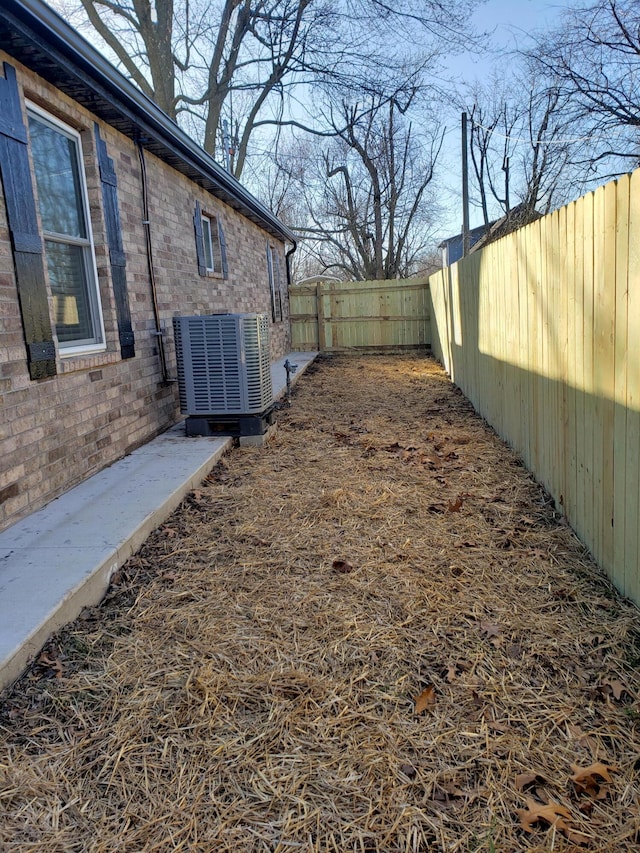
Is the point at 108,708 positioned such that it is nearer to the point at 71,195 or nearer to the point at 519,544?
the point at 519,544

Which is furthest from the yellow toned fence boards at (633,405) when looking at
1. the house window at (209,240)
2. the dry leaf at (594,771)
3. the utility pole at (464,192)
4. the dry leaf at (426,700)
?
the utility pole at (464,192)

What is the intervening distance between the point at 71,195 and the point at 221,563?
296cm

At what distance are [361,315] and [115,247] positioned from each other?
11418 millimetres

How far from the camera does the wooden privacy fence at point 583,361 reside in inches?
96.2

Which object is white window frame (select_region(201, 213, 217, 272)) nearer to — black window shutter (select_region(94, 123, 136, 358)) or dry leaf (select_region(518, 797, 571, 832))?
black window shutter (select_region(94, 123, 136, 358))

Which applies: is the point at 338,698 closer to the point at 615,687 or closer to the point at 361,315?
the point at 615,687

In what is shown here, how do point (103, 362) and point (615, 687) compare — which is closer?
point (615, 687)

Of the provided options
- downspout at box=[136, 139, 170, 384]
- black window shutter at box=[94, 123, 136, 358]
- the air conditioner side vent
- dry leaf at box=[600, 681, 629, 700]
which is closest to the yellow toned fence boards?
dry leaf at box=[600, 681, 629, 700]

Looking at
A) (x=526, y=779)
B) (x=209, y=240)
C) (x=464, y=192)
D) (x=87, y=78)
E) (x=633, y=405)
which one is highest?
A: (x=464, y=192)

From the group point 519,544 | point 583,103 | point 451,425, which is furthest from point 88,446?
point 583,103

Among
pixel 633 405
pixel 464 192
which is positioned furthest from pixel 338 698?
pixel 464 192

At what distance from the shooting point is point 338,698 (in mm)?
2064

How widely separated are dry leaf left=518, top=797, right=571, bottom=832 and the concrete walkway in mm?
1710

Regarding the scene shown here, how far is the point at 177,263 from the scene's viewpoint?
6301 millimetres
